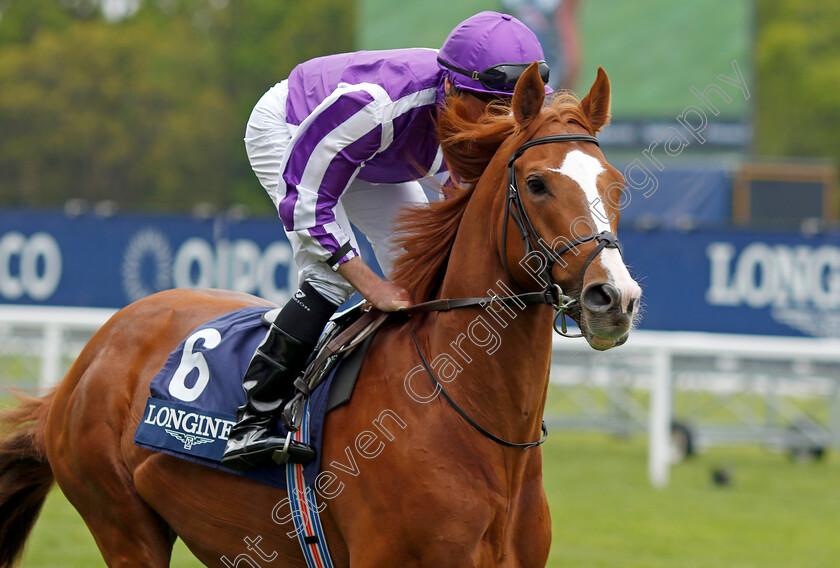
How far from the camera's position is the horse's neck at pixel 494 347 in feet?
9.31

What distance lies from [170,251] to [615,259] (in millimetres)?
7292

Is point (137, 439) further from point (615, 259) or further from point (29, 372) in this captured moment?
point (29, 372)

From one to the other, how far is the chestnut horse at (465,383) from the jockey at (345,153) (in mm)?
119

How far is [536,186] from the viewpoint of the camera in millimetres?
2688

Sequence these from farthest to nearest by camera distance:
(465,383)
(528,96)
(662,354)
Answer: (662,354), (465,383), (528,96)

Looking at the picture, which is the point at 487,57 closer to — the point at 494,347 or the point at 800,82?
the point at 494,347

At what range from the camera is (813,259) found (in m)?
8.40

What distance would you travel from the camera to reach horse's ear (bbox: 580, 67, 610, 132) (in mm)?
2891

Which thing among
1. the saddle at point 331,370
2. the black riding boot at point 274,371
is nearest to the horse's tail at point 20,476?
the black riding boot at point 274,371

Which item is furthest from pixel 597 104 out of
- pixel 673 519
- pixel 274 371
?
pixel 673 519

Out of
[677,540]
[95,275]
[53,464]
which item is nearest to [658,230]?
[677,540]

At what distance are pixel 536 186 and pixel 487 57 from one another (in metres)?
0.51

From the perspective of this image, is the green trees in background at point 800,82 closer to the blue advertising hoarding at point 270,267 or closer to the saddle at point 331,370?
the blue advertising hoarding at point 270,267

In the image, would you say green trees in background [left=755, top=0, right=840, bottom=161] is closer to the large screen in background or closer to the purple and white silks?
the large screen in background
